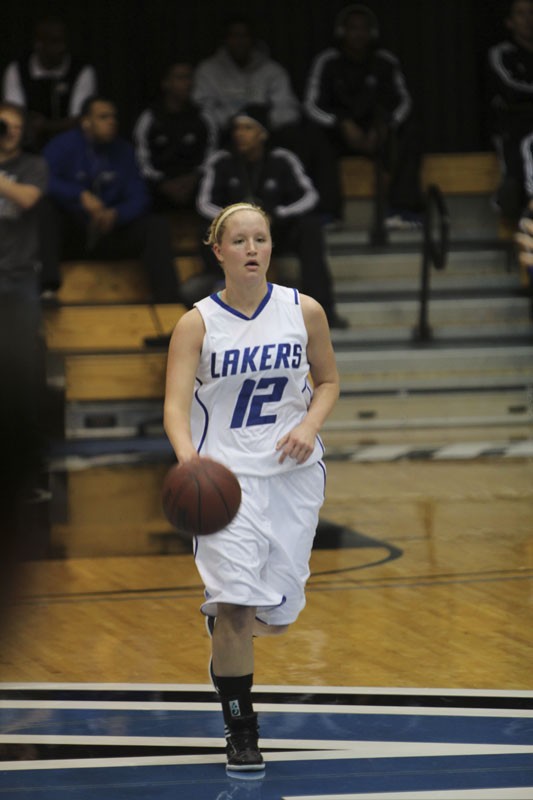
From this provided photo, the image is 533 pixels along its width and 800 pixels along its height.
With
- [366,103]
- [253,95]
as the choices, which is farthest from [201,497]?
[366,103]

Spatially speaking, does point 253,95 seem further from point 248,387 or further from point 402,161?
point 248,387

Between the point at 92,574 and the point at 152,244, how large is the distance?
5251 millimetres

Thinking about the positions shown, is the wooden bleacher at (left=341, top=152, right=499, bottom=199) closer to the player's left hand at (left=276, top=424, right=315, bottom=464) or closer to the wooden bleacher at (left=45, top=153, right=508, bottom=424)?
the wooden bleacher at (left=45, top=153, right=508, bottom=424)

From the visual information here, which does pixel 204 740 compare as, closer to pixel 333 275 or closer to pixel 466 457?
pixel 466 457

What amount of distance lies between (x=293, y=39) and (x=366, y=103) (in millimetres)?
1539

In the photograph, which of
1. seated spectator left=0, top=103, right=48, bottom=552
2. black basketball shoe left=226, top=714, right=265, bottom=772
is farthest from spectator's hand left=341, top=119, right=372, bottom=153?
black basketball shoe left=226, top=714, right=265, bottom=772

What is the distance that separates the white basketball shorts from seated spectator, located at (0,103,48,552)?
5.35 meters

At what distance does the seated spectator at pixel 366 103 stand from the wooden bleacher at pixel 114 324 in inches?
21.1

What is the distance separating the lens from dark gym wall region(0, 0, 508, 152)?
14.3 m

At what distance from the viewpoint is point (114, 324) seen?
12469 millimetres

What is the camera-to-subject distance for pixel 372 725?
4969 mm

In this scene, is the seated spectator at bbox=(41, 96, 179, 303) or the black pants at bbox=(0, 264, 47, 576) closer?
the black pants at bbox=(0, 264, 47, 576)

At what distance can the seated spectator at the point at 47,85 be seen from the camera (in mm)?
12859

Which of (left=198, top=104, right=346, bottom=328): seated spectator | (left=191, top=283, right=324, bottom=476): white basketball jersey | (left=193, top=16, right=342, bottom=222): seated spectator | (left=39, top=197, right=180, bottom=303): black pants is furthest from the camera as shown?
(left=193, top=16, right=342, bottom=222): seated spectator
